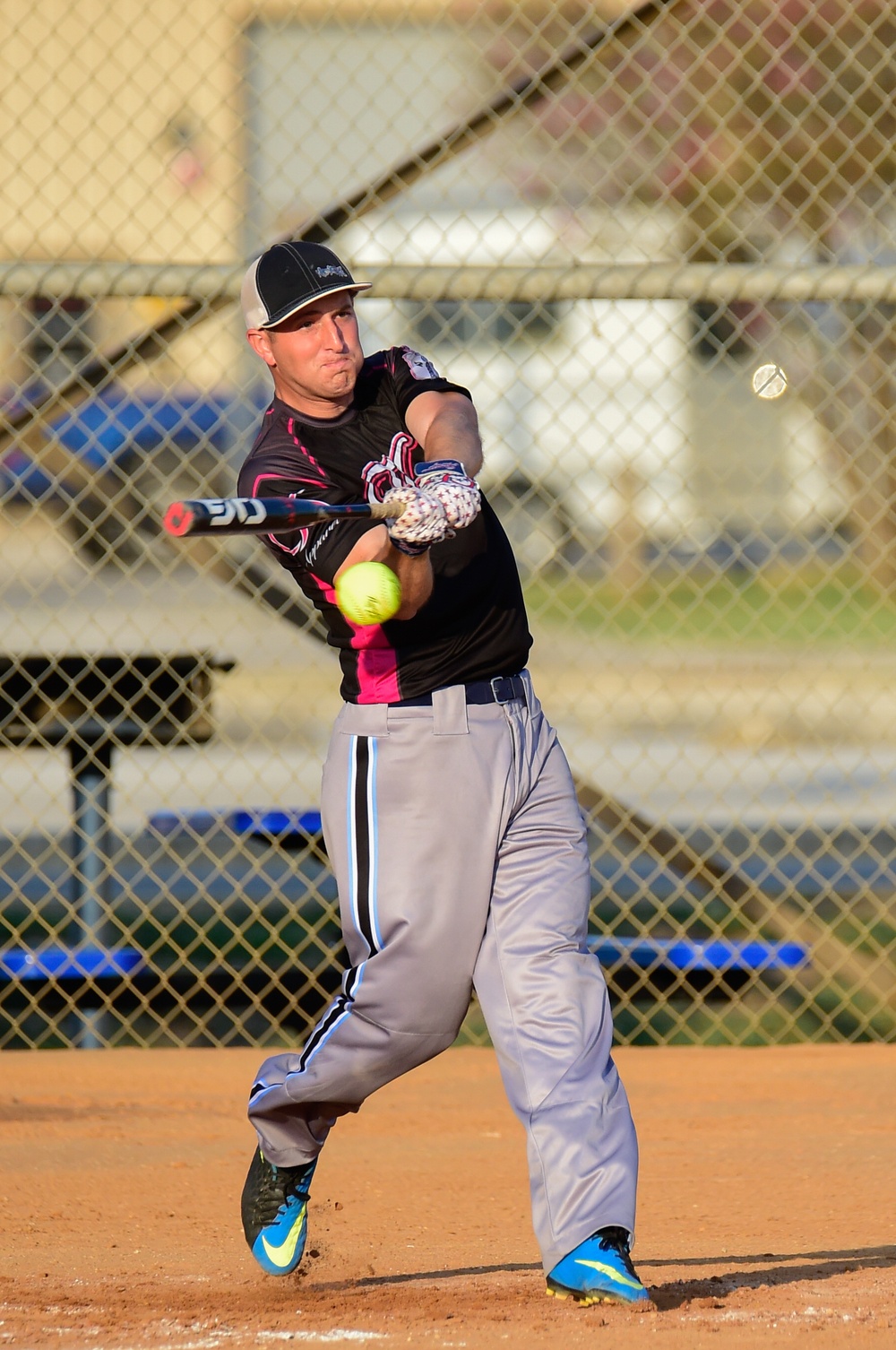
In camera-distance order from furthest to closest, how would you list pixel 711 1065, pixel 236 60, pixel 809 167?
pixel 809 167 → pixel 236 60 → pixel 711 1065

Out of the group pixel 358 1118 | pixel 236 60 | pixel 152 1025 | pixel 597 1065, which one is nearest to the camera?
pixel 597 1065

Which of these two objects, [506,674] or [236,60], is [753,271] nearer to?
[506,674]

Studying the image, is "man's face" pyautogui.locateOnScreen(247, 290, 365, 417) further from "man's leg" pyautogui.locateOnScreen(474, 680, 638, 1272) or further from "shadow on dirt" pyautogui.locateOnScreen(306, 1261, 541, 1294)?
"shadow on dirt" pyautogui.locateOnScreen(306, 1261, 541, 1294)

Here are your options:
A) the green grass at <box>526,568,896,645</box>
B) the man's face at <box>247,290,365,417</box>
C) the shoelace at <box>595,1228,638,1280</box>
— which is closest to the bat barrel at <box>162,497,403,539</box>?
the man's face at <box>247,290,365,417</box>

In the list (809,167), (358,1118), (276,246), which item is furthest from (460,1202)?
(809,167)

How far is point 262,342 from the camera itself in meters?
2.96

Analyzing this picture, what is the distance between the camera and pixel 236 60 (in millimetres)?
8703

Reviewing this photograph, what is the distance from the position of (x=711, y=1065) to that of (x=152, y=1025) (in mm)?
2015

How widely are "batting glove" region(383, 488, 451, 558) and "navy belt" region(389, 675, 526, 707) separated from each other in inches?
16.7

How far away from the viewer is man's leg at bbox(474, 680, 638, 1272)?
2.72 meters

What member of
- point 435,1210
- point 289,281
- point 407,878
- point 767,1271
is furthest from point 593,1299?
point 289,281

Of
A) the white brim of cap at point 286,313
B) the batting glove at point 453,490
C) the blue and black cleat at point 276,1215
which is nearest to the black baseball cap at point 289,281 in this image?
the white brim of cap at point 286,313

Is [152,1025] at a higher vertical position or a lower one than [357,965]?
lower

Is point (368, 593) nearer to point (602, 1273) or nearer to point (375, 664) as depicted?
point (375, 664)
